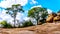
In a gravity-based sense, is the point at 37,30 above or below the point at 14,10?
below

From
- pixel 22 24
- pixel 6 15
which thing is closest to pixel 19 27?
pixel 22 24

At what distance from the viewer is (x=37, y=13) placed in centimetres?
752

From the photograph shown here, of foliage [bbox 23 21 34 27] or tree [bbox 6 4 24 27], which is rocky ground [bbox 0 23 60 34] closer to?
foliage [bbox 23 21 34 27]

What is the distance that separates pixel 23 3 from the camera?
300 inches

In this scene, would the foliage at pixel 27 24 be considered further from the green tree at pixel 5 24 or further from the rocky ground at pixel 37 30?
the green tree at pixel 5 24

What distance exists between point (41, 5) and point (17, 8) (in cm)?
96

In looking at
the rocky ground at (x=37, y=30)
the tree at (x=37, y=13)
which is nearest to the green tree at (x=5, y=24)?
the rocky ground at (x=37, y=30)

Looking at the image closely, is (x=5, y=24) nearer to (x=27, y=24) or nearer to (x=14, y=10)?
(x=14, y=10)

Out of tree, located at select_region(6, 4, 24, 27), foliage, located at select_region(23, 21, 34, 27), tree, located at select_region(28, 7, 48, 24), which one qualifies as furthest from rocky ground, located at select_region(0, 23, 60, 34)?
tree, located at select_region(6, 4, 24, 27)

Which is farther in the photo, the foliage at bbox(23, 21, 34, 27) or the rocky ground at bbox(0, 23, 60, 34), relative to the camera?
the foliage at bbox(23, 21, 34, 27)

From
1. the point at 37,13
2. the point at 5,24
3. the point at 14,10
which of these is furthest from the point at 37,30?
the point at 5,24

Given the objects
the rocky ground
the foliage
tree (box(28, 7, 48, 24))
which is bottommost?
the rocky ground

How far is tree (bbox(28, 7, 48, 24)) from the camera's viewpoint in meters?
7.45

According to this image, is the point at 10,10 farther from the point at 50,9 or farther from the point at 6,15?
the point at 50,9
